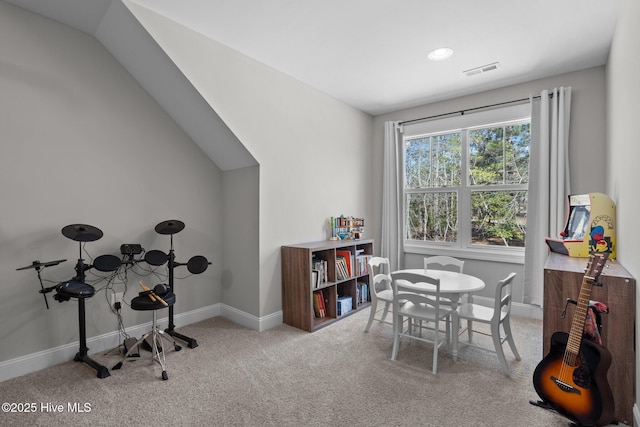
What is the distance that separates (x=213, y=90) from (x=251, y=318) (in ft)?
7.20

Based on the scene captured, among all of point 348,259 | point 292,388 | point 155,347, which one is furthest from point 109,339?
point 348,259

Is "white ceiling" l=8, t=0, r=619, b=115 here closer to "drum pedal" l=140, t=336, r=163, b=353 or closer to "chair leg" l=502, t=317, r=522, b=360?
"chair leg" l=502, t=317, r=522, b=360

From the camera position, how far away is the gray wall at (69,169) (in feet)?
7.24

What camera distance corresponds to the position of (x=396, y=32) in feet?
8.24

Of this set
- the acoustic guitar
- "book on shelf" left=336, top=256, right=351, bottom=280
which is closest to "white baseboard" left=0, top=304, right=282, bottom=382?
"book on shelf" left=336, top=256, right=351, bottom=280

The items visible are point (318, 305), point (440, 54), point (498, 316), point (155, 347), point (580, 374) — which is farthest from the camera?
point (318, 305)

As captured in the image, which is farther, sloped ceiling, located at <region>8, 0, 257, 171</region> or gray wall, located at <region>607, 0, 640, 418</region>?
sloped ceiling, located at <region>8, 0, 257, 171</region>

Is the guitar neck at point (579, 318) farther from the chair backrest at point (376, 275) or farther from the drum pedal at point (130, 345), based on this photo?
the drum pedal at point (130, 345)

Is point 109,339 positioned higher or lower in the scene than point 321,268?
lower

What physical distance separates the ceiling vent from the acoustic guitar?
7.10 ft

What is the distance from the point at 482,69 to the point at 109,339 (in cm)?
434

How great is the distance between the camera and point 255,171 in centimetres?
309

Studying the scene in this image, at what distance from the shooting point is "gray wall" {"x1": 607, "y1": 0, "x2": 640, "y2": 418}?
1.68 metres

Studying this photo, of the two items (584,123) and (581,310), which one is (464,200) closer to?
(584,123)
